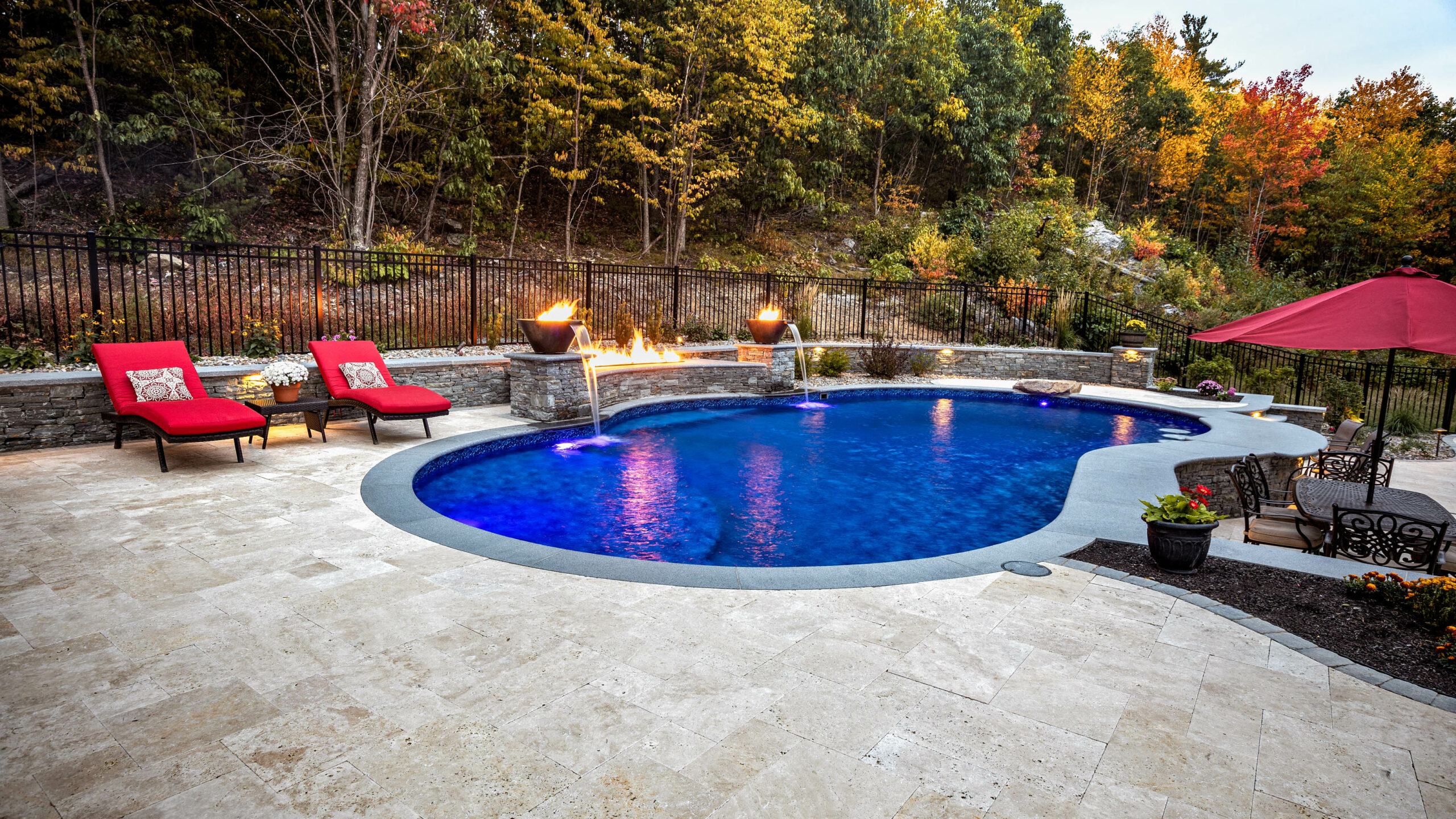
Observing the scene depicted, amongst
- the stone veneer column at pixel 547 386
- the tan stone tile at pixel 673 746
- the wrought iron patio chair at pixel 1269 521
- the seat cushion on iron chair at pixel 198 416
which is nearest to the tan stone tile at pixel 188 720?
the tan stone tile at pixel 673 746

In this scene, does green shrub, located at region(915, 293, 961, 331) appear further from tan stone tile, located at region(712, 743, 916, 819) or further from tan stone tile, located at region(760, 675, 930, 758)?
tan stone tile, located at region(712, 743, 916, 819)

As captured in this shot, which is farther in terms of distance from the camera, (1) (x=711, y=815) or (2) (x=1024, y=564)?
(2) (x=1024, y=564)

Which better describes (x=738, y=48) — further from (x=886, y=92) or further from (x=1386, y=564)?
(x=1386, y=564)

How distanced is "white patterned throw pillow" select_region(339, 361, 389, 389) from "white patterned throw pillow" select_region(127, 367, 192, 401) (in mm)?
1317

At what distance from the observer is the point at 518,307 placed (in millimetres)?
11805

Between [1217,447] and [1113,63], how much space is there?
93.7 ft

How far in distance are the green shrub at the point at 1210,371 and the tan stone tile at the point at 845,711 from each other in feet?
42.6

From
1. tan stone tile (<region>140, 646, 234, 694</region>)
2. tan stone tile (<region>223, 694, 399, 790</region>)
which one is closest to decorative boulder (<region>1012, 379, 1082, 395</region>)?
tan stone tile (<region>223, 694, 399, 790</region>)

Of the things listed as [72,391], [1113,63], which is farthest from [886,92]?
[72,391]

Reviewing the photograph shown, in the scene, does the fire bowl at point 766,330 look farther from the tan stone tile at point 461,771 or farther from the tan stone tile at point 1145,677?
the tan stone tile at point 461,771

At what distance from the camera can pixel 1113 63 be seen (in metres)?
29.1

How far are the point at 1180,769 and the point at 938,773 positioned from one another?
76 centimetres

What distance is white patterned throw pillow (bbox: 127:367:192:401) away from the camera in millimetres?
5879

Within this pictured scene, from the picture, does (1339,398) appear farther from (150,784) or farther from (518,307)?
(150,784)
